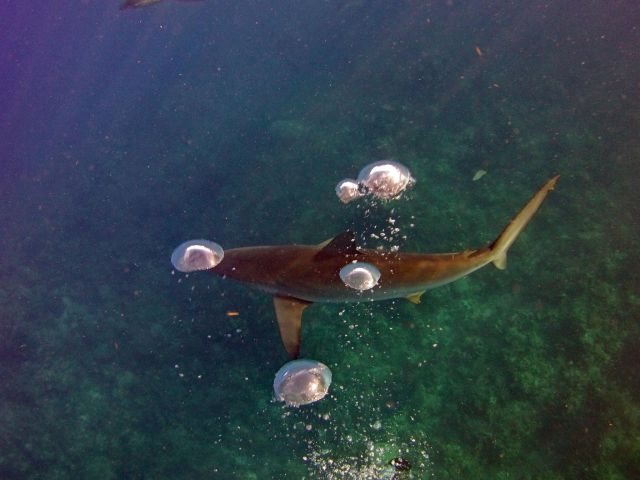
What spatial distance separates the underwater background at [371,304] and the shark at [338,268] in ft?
3.75

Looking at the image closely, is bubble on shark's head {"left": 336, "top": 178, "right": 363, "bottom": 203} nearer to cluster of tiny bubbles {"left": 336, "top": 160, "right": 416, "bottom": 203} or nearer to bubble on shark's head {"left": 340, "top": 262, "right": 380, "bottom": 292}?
cluster of tiny bubbles {"left": 336, "top": 160, "right": 416, "bottom": 203}

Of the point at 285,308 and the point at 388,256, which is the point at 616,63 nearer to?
the point at 388,256

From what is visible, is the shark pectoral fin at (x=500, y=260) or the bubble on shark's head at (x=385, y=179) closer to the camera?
the shark pectoral fin at (x=500, y=260)

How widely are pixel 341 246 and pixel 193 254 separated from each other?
3.31 meters

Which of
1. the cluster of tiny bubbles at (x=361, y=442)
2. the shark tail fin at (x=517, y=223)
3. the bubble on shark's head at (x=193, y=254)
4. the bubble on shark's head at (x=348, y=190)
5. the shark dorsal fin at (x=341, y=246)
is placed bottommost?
the cluster of tiny bubbles at (x=361, y=442)

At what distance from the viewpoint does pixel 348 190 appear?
22.5ft

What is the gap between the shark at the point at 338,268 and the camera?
13.8 ft

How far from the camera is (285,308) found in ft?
15.9

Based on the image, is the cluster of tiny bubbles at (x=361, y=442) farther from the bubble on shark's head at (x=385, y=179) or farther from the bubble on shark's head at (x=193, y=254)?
the bubble on shark's head at (x=385, y=179)

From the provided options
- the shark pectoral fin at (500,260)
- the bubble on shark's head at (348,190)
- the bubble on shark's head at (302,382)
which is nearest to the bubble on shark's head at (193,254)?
the bubble on shark's head at (302,382)

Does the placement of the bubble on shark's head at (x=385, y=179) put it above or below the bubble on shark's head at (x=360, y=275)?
above

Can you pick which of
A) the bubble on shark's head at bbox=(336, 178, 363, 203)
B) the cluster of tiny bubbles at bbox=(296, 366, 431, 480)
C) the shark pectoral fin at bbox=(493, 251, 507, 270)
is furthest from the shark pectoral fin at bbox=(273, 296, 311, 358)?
the bubble on shark's head at bbox=(336, 178, 363, 203)

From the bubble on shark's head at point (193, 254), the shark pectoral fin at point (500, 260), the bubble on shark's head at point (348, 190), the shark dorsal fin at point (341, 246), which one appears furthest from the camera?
the bubble on shark's head at point (348, 190)

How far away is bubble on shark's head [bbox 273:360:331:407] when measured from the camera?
535cm
